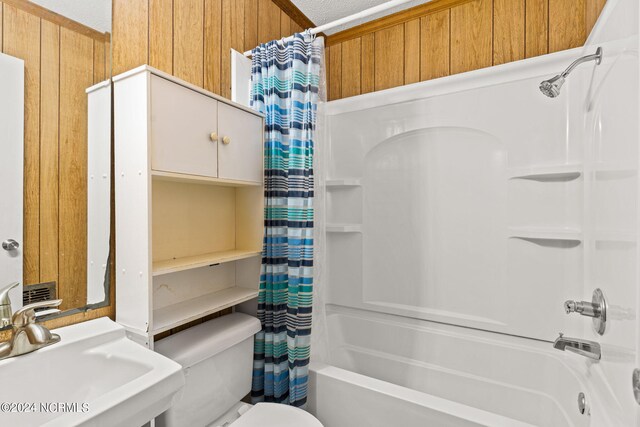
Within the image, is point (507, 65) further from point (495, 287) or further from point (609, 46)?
point (495, 287)

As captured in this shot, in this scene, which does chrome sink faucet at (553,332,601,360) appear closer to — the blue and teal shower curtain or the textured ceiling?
the blue and teal shower curtain

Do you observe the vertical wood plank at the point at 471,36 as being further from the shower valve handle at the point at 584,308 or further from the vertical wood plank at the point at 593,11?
the shower valve handle at the point at 584,308

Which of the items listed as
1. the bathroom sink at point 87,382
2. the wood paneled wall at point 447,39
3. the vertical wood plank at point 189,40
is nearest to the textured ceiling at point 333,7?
the wood paneled wall at point 447,39

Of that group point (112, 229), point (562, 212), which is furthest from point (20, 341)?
point (562, 212)

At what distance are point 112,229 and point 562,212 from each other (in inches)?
78.4

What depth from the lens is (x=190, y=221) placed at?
139cm

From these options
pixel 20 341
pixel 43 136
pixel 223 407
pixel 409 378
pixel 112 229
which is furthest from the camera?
pixel 409 378

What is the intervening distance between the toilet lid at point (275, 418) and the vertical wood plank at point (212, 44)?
1432 mm

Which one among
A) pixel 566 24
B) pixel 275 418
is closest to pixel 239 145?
pixel 275 418

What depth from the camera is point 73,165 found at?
1066 millimetres

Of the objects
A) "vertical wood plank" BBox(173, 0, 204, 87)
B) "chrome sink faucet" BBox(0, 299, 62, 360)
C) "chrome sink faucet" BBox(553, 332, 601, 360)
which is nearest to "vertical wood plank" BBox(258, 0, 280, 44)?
"vertical wood plank" BBox(173, 0, 204, 87)

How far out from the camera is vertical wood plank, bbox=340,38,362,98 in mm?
2293

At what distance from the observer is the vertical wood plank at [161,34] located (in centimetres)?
127

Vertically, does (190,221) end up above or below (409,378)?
above
